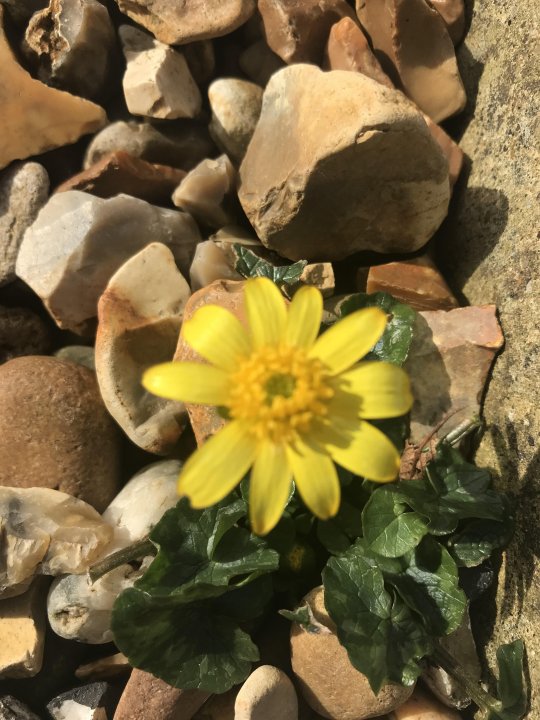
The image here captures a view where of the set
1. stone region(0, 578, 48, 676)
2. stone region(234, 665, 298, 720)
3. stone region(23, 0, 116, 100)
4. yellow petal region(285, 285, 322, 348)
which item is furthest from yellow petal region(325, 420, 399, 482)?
stone region(23, 0, 116, 100)

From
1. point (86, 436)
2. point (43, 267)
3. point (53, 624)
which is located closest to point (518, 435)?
point (86, 436)

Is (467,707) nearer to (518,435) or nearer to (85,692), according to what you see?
(518,435)

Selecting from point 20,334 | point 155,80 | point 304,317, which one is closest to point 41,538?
point 20,334

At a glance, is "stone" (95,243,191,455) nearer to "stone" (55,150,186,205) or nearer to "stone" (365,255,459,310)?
"stone" (55,150,186,205)

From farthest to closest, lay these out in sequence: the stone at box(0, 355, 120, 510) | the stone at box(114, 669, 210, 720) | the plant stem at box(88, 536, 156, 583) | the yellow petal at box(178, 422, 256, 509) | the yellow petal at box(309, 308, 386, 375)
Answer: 1. the stone at box(0, 355, 120, 510)
2. the stone at box(114, 669, 210, 720)
3. the plant stem at box(88, 536, 156, 583)
4. the yellow petal at box(309, 308, 386, 375)
5. the yellow petal at box(178, 422, 256, 509)

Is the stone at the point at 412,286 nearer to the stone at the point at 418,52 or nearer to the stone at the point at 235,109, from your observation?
the stone at the point at 418,52

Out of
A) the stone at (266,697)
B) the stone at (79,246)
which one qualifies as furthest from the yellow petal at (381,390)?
the stone at (79,246)

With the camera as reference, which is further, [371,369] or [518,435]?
[518,435]
